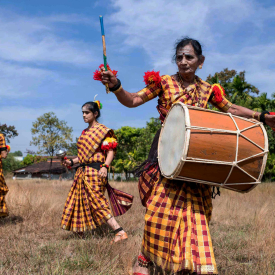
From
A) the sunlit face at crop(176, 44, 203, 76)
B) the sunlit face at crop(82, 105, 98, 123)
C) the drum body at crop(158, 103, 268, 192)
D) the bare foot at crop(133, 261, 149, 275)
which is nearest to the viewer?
the drum body at crop(158, 103, 268, 192)

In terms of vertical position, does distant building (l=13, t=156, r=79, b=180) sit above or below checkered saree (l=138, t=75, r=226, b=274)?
below

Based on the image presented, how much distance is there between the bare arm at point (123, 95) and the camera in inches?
98.9

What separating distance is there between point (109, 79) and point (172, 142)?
71cm

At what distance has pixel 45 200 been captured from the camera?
6.64 metres

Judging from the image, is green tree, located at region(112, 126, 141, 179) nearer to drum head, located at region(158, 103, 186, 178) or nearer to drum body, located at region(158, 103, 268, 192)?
drum head, located at region(158, 103, 186, 178)

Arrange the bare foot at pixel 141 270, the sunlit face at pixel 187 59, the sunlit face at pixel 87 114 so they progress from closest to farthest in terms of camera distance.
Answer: the bare foot at pixel 141 270 → the sunlit face at pixel 187 59 → the sunlit face at pixel 87 114

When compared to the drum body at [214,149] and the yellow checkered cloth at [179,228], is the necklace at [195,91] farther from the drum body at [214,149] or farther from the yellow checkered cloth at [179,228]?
the yellow checkered cloth at [179,228]

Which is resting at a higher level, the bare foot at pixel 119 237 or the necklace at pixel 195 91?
the necklace at pixel 195 91

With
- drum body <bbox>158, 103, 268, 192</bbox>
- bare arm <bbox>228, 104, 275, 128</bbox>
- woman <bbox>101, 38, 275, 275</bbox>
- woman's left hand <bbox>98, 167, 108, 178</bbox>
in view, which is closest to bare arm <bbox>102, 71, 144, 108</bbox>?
woman <bbox>101, 38, 275, 275</bbox>

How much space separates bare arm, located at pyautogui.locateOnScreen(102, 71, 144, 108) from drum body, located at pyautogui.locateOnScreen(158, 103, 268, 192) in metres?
0.47

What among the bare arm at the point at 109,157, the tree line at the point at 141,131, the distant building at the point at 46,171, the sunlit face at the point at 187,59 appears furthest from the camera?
the distant building at the point at 46,171

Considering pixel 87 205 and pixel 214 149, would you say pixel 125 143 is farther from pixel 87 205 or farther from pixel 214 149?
pixel 214 149

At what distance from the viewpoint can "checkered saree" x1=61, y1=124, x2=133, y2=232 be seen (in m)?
4.43

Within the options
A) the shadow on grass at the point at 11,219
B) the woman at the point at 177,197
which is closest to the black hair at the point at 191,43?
the woman at the point at 177,197
